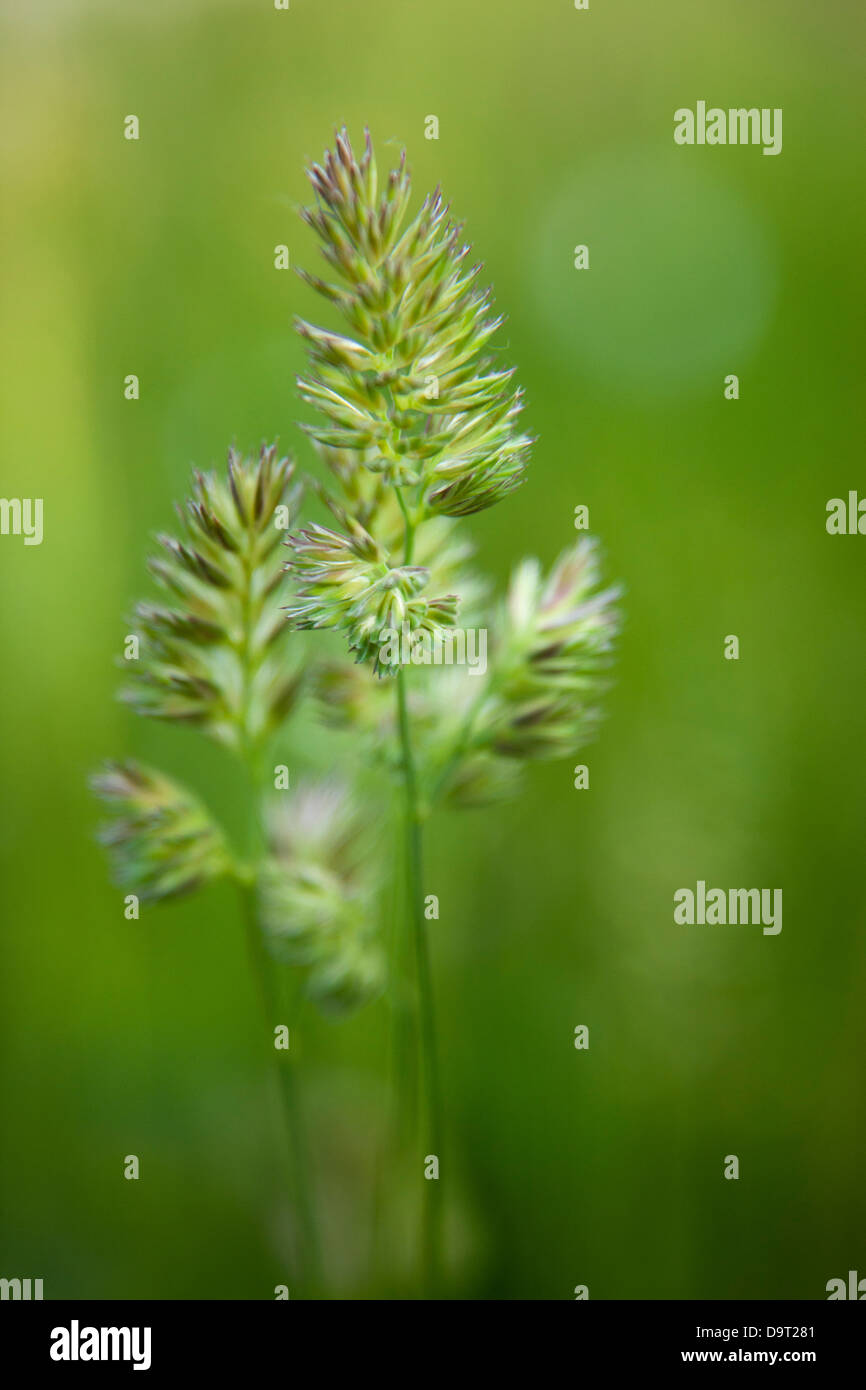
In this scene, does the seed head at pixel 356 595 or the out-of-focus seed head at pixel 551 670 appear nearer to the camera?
the seed head at pixel 356 595

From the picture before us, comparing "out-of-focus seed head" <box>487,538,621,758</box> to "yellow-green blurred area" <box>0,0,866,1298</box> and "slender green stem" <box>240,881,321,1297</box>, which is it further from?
"yellow-green blurred area" <box>0,0,866,1298</box>

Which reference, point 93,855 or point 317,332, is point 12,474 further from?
point 317,332

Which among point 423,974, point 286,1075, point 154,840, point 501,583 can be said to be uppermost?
point 501,583

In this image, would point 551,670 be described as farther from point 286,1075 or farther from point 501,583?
point 501,583

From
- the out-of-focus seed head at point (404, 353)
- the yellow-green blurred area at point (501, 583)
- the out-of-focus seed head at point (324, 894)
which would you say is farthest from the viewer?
the yellow-green blurred area at point (501, 583)

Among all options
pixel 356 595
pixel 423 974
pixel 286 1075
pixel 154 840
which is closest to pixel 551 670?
pixel 356 595

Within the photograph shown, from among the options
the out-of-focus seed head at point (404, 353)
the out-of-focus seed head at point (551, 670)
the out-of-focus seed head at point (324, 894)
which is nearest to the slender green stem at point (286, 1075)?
the out-of-focus seed head at point (324, 894)

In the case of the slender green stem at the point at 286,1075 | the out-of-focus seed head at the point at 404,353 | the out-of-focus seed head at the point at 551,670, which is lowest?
the slender green stem at the point at 286,1075

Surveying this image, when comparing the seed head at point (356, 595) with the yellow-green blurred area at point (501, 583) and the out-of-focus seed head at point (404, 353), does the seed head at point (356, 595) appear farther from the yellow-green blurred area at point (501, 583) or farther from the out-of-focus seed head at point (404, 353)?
the yellow-green blurred area at point (501, 583)
